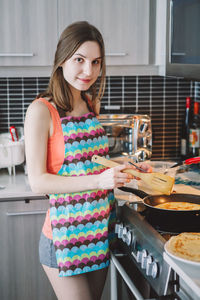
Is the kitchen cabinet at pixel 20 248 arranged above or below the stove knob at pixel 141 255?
below

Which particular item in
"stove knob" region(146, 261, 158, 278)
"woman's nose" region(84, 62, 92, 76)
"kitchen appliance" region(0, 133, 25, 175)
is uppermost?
"woman's nose" region(84, 62, 92, 76)

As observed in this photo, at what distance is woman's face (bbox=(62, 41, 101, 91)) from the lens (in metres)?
1.35

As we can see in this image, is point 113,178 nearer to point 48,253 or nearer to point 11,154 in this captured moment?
point 48,253

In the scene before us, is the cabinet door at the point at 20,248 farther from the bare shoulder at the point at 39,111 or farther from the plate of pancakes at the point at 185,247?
the plate of pancakes at the point at 185,247

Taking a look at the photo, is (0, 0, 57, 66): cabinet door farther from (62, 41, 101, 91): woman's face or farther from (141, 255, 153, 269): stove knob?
(141, 255, 153, 269): stove knob

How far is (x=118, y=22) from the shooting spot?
2.09m

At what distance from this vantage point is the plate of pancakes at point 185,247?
3.35 feet

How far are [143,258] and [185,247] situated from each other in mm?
193

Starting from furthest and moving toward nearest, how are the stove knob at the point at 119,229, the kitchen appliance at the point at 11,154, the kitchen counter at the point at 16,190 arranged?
the kitchen appliance at the point at 11,154 → the kitchen counter at the point at 16,190 → the stove knob at the point at 119,229

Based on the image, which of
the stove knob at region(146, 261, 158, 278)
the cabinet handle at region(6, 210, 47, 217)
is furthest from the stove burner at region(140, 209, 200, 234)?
the cabinet handle at region(6, 210, 47, 217)

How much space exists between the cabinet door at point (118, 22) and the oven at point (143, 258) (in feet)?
2.93

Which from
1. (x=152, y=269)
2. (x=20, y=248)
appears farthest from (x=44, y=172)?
(x=20, y=248)

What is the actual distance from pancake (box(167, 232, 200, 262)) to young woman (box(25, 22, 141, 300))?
0.86ft

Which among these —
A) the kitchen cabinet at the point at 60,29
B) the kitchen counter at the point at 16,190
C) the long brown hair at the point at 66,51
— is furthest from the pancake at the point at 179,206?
the kitchen cabinet at the point at 60,29
